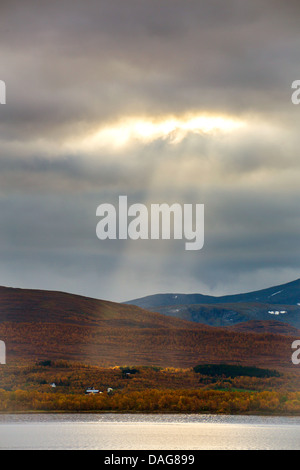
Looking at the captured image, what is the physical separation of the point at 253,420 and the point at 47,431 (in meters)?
46.4

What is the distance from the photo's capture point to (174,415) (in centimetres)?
15888

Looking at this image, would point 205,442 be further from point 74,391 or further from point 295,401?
point 74,391

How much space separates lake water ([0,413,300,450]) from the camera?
9738 cm

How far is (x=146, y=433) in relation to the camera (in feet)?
358

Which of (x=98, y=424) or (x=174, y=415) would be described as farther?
(x=174, y=415)

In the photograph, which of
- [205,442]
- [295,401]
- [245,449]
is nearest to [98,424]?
[205,442]

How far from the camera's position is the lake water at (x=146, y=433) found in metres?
97.4

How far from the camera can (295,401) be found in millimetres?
166000

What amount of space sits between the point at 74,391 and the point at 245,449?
10202 cm
